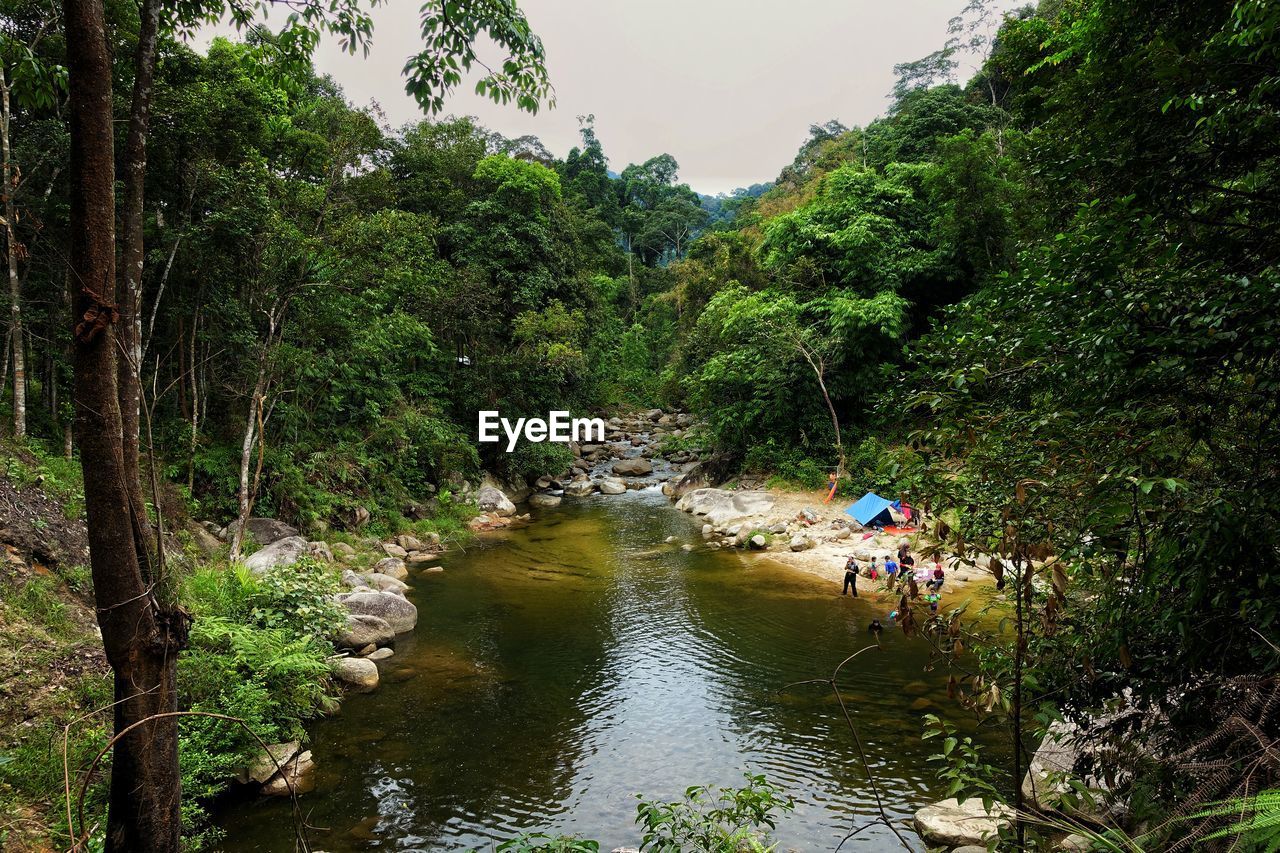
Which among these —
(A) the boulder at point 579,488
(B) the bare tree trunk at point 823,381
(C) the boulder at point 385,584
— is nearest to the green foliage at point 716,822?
(C) the boulder at point 385,584

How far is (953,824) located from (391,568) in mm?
13908

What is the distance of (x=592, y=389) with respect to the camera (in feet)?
91.9

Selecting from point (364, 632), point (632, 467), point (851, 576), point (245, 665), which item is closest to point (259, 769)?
point (245, 665)

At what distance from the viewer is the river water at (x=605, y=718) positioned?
726cm

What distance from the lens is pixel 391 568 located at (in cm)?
1644

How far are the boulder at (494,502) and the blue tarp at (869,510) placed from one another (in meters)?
12.6

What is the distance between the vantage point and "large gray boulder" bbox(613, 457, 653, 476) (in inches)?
1257

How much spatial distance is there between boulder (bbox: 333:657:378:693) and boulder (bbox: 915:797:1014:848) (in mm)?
8356

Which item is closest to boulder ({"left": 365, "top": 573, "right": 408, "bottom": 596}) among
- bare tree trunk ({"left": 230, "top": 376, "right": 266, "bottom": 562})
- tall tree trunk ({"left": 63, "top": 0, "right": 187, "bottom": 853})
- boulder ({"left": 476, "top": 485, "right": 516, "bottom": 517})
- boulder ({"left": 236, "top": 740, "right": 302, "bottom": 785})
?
bare tree trunk ({"left": 230, "top": 376, "right": 266, "bottom": 562})

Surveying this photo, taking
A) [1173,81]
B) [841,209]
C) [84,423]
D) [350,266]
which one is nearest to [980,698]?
[1173,81]

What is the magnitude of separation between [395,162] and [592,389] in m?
13.4

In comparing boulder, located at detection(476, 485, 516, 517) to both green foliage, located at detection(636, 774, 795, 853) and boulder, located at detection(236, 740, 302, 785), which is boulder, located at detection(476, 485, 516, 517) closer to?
boulder, located at detection(236, 740, 302, 785)

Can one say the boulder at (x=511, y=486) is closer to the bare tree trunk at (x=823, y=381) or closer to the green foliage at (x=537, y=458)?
the green foliage at (x=537, y=458)

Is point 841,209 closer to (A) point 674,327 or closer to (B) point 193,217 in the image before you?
(A) point 674,327
